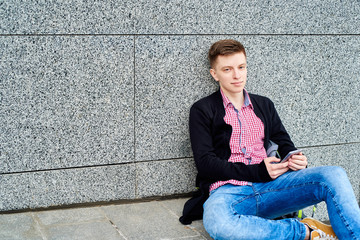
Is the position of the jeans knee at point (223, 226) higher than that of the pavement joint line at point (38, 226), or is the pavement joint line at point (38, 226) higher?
the jeans knee at point (223, 226)

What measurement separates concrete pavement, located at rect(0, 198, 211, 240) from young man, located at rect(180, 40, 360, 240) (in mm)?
200

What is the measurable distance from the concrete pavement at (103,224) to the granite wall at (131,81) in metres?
0.14

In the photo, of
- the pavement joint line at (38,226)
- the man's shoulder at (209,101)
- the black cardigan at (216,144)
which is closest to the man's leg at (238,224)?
the black cardigan at (216,144)

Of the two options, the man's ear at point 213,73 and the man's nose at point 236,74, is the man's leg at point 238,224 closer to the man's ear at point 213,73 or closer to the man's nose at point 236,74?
the man's nose at point 236,74

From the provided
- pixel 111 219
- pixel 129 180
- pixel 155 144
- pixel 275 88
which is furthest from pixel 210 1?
pixel 111 219

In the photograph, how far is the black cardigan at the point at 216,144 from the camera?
3453 mm

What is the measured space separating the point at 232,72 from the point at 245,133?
0.52 meters

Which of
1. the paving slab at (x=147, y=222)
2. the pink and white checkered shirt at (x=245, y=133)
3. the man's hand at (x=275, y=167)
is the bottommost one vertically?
the paving slab at (x=147, y=222)

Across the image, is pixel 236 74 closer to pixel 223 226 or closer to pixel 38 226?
pixel 223 226

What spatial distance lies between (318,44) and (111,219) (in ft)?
8.73

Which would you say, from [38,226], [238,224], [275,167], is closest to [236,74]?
[275,167]

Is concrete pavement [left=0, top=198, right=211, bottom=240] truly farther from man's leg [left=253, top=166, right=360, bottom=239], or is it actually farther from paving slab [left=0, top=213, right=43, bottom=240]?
man's leg [left=253, top=166, right=360, bottom=239]

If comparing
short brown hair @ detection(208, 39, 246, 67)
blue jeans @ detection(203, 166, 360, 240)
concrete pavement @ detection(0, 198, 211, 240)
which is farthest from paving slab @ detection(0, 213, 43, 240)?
short brown hair @ detection(208, 39, 246, 67)

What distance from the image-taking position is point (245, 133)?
372 centimetres
